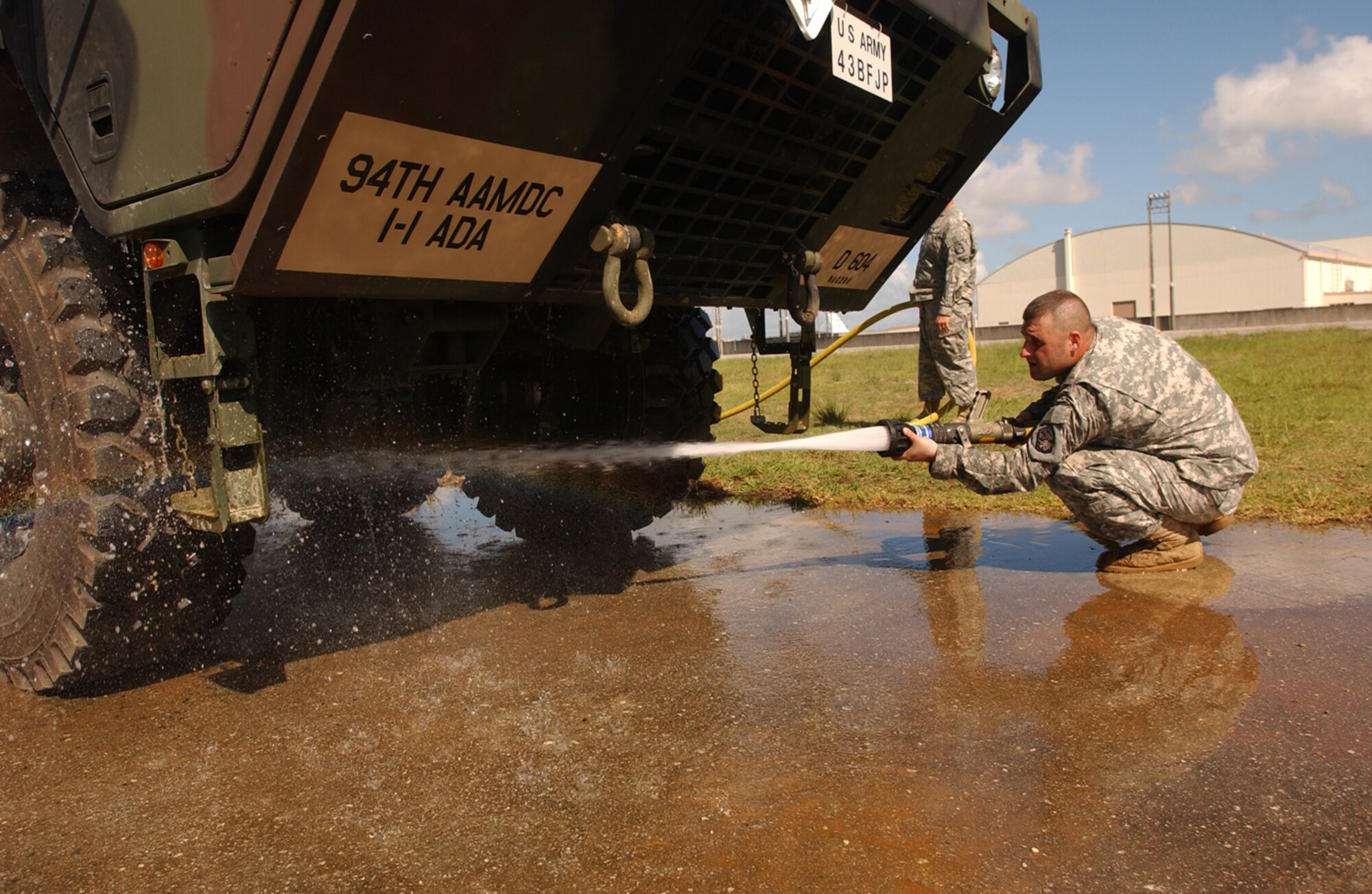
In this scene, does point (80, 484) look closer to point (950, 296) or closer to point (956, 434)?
point (956, 434)

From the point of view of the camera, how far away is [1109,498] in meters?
3.56

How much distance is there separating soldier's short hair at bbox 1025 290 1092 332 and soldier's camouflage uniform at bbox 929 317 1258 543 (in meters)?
0.10

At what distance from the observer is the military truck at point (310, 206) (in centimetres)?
256

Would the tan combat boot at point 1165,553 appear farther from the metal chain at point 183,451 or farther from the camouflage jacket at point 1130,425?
the metal chain at point 183,451

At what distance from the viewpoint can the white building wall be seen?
169 ft

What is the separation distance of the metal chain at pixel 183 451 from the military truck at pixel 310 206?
0.4 inches

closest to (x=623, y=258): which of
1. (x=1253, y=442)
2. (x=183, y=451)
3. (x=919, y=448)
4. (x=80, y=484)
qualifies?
(x=919, y=448)

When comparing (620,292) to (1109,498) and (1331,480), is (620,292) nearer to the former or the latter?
(1109,498)

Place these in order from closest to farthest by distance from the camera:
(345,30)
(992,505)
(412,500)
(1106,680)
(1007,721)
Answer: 1. (345,30)
2. (1007,721)
3. (1106,680)
4. (412,500)
5. (992,505)

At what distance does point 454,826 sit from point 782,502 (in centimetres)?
395

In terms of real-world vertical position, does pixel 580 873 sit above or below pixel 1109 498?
below

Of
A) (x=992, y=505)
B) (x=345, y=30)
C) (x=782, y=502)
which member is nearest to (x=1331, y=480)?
(x=992, y=505)

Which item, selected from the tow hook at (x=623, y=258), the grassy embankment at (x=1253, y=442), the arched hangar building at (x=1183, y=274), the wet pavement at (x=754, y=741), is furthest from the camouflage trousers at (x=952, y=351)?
the arched hangar building at (x=1183, y=274)

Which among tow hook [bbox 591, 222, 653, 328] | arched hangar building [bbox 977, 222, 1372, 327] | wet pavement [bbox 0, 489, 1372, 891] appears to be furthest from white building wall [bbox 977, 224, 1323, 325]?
tow hook [bbox 591, 222, 653, 328]
